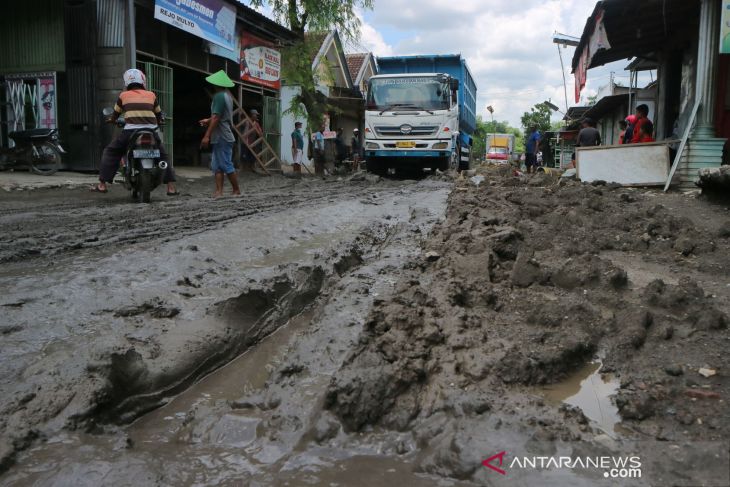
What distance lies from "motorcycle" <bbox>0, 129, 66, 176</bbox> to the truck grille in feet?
22.1

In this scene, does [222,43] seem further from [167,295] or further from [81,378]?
[81,378]

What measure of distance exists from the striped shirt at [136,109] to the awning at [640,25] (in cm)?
681

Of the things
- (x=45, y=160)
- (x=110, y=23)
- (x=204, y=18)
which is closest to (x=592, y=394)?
(x=45, y=160)

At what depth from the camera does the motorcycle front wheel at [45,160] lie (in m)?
8.99

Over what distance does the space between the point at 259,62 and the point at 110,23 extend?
20.6ft

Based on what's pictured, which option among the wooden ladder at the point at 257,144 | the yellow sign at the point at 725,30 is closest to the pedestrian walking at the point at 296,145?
the wooden ladder at the point at 257,144

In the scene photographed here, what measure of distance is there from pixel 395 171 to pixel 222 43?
5180mm

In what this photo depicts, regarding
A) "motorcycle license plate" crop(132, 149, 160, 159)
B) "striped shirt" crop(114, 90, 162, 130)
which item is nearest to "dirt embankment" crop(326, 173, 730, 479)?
"motorcycle license plate" crop(132, 149, 160, 159)

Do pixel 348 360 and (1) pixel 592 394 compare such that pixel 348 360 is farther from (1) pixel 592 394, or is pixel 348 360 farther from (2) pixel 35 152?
(2) pixel 35 152

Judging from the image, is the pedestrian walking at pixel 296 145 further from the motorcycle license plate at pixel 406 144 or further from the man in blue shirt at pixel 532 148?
the man in blue shirt at pixel 532 148

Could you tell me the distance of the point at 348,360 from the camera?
7.08ft

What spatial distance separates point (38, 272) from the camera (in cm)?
306

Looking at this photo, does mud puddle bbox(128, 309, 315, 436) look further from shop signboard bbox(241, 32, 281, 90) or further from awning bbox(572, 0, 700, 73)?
shop signboard bbox(241, 32, 281, 90)

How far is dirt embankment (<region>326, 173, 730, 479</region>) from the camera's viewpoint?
1.79 m
